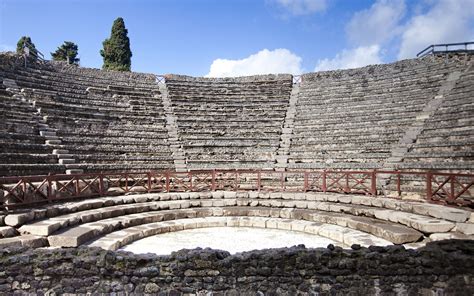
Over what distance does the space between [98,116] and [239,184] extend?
30.1ft

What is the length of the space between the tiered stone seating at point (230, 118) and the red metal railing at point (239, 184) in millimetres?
1652

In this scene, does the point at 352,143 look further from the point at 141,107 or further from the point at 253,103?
the point at 141,107

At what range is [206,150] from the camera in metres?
19.3

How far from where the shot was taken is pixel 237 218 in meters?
11.9

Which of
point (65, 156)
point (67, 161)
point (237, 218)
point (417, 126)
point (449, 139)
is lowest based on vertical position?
point (237, 218)

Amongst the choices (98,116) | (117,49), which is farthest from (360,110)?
(117,49)

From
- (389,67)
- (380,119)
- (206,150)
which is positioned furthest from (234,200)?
(389,67)

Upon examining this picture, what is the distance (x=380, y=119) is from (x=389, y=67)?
6.82 meters

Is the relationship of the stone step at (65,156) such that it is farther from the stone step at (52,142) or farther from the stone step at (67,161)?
the stone step at (52,142)

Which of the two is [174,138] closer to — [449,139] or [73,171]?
[73,171]

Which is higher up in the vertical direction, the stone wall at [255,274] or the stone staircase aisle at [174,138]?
the stone staircase aisle at [174,138]

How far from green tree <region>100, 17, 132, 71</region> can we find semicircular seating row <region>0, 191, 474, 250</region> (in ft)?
96.1

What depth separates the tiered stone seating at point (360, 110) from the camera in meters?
17.2

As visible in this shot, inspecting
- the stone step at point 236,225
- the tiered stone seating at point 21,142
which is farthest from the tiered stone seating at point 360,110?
the tiered stone seating at point 21,142
